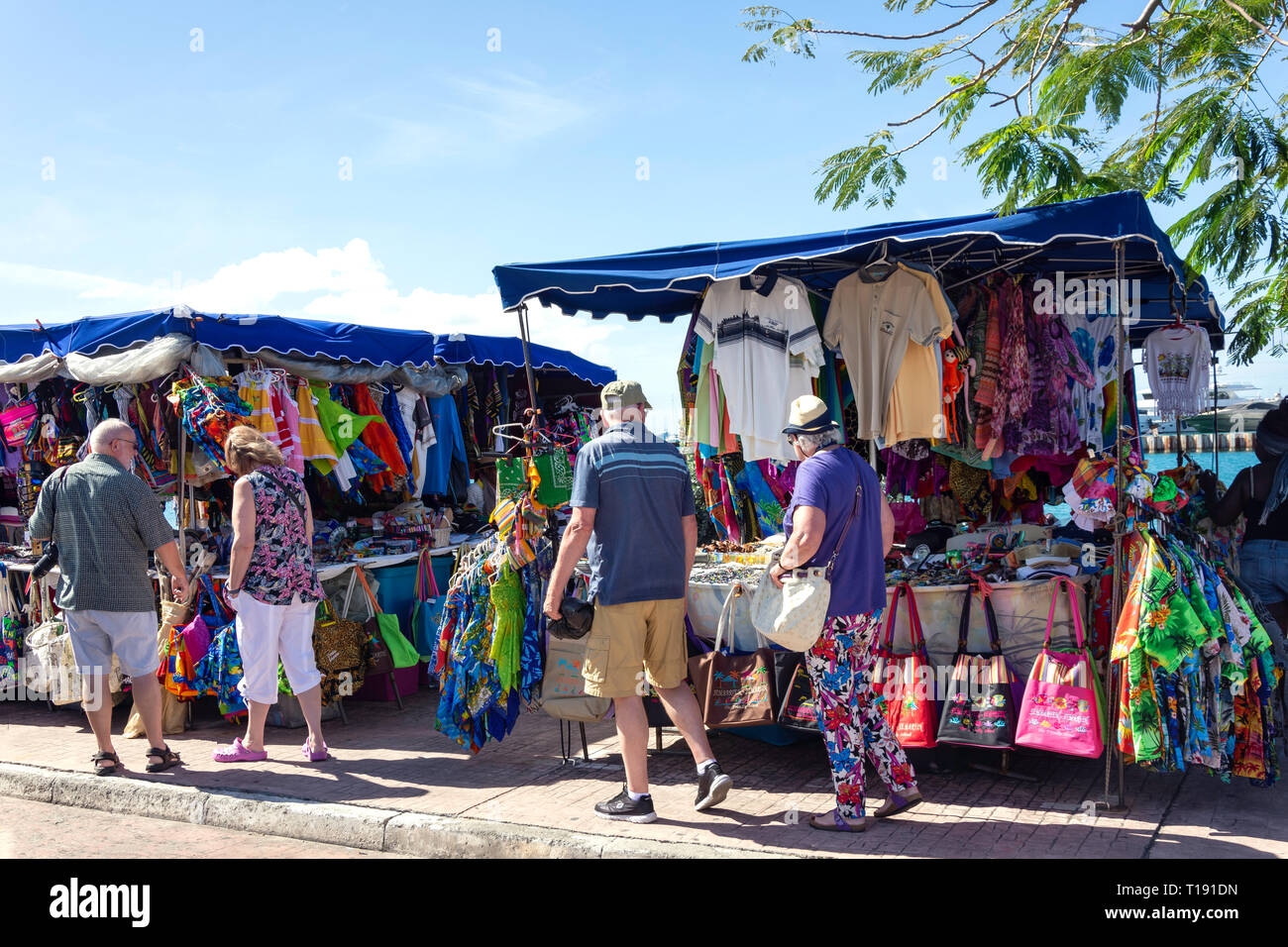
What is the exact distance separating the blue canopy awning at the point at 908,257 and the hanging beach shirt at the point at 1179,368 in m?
0.18

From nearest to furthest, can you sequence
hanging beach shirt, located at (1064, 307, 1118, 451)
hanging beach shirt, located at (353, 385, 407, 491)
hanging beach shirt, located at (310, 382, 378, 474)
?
hanging beach shirt, located at (1064, 307, 1118, 451) → hanging beach shirt, located at (310, 382, 378, 474) → hanging beach shirt, located at (353, 385, 407, 491)

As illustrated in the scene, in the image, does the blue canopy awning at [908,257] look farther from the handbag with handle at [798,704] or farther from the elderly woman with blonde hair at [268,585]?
the handbag with handle at [798,704]

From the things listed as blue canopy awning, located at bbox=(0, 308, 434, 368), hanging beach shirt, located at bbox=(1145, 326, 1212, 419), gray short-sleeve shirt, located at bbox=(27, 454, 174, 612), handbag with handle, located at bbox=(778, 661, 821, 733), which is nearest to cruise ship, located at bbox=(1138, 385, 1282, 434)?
hanging beach shirt, located at bbox=(1145, 326, 1212, 419)

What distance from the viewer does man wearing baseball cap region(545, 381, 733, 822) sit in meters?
4.44

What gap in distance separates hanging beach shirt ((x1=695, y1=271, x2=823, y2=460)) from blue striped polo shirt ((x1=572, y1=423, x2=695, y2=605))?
4.90ft

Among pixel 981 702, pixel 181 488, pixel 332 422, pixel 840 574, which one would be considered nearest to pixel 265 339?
pixel 332 422

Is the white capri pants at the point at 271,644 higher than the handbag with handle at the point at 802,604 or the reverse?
the reverse

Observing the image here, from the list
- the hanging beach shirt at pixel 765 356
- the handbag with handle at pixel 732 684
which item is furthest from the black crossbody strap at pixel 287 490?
the hanging beach shirt at pixel 765 356

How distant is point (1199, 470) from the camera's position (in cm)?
606

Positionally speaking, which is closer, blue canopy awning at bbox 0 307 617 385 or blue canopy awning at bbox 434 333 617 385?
blue canopy awning at bbox 0 307 617 385

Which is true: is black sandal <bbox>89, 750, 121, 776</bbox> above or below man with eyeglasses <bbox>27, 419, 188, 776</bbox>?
below

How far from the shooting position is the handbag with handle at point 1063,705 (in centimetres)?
441

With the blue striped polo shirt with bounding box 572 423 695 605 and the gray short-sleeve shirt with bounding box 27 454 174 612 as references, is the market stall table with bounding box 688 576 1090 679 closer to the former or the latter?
the blue striped polo shirt with bounding box 572 423 695 605
